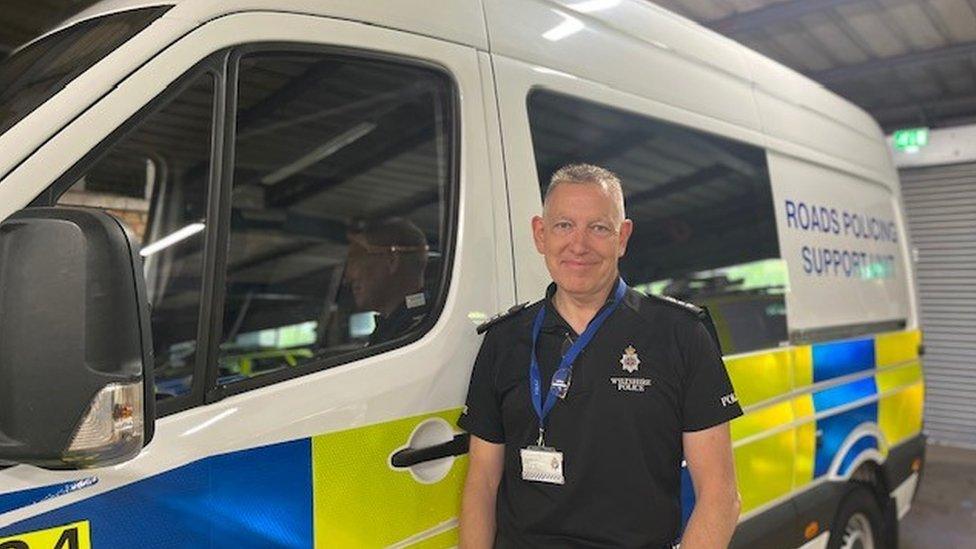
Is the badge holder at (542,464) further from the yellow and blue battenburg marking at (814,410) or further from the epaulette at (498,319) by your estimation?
the yellow and blue battenburg marking at (814,410)

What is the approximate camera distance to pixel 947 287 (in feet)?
28.2

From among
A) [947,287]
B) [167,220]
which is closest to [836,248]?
[167,220]

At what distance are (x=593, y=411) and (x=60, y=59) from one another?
49.8 inches

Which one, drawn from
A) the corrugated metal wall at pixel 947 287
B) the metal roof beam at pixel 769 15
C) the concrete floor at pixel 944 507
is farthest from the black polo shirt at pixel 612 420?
the corrugated metal wall at pixel 947 287

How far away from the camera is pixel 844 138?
12.5 feet

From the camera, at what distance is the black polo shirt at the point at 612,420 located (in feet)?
5.60

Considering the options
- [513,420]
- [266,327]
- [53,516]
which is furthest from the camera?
[266,327]

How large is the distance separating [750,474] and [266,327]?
222cm

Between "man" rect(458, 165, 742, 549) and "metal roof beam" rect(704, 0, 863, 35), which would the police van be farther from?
"metal roof beam" rect(704, 0, 863, 35)

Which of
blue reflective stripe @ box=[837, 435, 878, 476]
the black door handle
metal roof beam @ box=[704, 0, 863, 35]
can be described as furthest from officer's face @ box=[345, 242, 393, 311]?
metal roof beam @ box=[704, 0, 863, 35]

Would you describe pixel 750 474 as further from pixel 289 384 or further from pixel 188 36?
pixel 188 36

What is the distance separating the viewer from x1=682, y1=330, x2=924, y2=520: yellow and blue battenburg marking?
106 inches

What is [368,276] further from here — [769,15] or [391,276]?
[769,15]

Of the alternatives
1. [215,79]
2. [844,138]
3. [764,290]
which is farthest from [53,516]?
[844,138]
